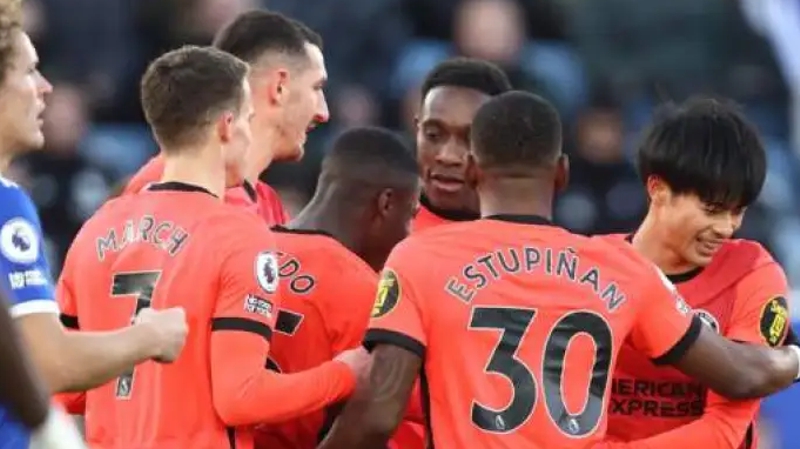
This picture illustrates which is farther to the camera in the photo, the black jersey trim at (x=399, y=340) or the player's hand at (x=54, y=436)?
the black jersey trim at (x=399, y=340)

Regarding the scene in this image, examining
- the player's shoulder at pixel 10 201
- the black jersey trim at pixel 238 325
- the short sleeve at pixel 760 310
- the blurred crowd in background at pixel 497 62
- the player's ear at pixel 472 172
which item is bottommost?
the blurred crowd in background at pixel 497 62

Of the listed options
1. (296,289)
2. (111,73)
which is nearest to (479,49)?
(111,73)

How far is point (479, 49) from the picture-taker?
12.1 m

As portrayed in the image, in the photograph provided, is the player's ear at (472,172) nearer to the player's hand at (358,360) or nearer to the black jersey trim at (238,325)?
the player's hand at (358,360)

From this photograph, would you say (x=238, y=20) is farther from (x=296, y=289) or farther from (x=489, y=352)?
(x=489, y=352)

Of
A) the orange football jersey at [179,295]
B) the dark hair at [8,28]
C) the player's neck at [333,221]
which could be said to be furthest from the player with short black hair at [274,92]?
the dark hair at [8,28]

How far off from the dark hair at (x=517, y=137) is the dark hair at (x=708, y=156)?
48 cm

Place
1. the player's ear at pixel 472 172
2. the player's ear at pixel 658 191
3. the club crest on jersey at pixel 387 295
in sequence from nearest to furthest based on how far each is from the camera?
the club crest on jersey at pixel 387 295 < the player's ear at pixel 472 172 < the player's ear at pixel 658 191

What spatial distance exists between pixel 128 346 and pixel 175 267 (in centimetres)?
61

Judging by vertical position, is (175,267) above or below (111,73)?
above

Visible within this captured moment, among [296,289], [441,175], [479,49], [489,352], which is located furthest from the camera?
[479,49]

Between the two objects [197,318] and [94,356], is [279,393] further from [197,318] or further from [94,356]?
[94,356]

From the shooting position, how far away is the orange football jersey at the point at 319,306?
6.20 meters

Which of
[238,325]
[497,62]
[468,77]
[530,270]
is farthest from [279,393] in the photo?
[497,62]
